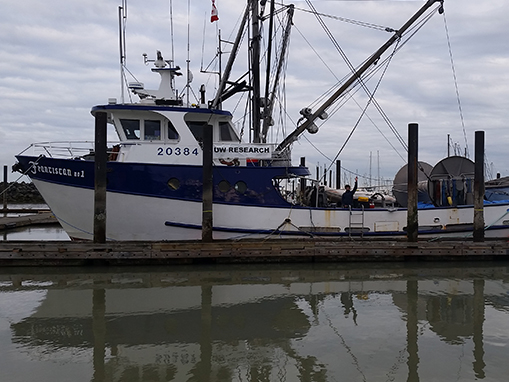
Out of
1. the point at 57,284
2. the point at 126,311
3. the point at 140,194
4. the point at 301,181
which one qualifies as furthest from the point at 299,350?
the point at 301,181

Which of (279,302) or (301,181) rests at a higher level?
(301,181)

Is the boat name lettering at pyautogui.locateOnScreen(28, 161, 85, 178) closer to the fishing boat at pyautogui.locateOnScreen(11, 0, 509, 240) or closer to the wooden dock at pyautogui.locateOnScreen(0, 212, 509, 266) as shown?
the fishing boat at pyautogui.locateOnScreen(11, 0, 509, 240)

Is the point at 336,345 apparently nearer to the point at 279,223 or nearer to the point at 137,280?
the point at 137,280

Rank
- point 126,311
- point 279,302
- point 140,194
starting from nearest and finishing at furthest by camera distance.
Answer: point 126,311
point 279,302
point 140,194

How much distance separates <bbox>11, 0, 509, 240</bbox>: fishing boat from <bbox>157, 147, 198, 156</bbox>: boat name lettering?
0.03 meters

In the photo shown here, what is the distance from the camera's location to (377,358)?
559cm

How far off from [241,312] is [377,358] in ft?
8.48

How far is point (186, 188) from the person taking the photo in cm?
1156

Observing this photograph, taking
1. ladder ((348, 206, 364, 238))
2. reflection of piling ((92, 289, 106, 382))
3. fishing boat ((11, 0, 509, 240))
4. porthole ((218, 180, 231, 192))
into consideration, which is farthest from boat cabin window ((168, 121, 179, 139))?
ladder ((348, 206, 364, 238))

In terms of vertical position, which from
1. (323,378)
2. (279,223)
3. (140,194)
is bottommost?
(323,378)

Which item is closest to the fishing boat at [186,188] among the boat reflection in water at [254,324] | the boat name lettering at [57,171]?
the boat name lettering at [57,171]

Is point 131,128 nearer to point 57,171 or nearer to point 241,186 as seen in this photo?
point 57,171

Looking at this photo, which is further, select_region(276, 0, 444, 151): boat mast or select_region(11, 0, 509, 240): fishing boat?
select_region(276, 0, 444, 151): boat mast

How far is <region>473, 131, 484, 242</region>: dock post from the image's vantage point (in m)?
11.4
